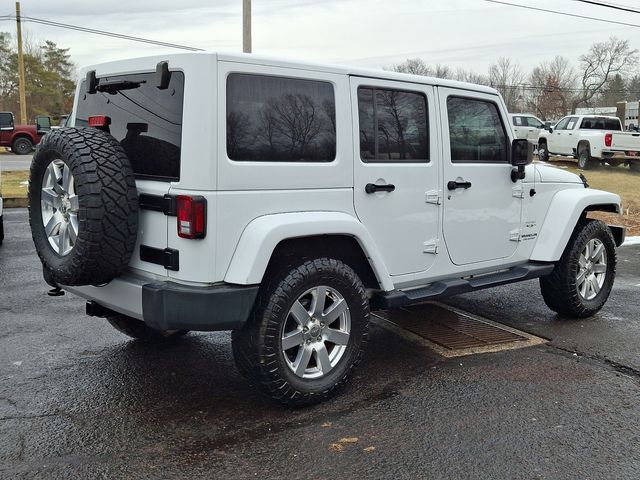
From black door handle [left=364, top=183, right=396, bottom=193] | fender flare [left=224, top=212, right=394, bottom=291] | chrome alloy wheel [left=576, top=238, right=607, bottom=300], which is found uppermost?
black door handle [left=364, top=183, right=396, bottom=193]

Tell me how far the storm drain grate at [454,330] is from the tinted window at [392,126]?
1580mm

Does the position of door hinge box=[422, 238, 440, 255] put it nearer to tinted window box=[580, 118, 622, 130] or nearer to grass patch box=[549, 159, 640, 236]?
grass patch box=[549, 159, 640, 236]

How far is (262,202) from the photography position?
3.61 m

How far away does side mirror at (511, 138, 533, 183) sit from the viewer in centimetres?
507

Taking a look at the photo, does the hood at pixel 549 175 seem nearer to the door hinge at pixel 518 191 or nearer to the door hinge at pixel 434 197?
the door hinge at pixel 518 191

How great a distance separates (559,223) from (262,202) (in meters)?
3.02

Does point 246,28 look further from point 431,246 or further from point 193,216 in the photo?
point 193,216

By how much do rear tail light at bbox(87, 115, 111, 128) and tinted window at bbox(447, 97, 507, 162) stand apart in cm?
238

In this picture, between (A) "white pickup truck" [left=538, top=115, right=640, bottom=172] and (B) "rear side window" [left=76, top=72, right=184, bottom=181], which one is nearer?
(B) "rear side window" [left=76, top=72, right=184, bottom=181]

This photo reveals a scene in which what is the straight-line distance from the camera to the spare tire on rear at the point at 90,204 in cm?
342

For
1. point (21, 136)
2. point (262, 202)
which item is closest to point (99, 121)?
point (262, 202)

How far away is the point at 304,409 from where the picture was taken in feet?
12.7

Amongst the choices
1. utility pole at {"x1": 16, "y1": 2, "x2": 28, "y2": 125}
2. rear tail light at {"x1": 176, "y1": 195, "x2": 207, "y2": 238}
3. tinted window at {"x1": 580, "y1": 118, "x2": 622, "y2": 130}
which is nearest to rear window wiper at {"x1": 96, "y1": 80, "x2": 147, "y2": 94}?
rear tail light at {"x1": 176, "y1": 195, "x2": 207, "y2": 238}

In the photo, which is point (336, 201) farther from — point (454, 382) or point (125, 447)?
point (125, 447)
